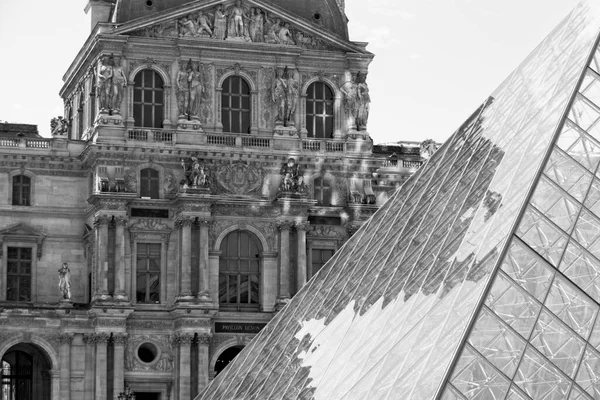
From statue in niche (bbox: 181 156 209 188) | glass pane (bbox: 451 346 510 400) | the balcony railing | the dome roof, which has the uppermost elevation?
the dome roof

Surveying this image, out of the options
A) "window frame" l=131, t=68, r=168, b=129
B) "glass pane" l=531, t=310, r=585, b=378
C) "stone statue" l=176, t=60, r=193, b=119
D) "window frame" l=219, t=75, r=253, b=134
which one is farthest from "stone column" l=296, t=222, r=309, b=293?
"glass pane" l=531, t=310, r=585, b=378

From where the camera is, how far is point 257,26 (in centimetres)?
7444

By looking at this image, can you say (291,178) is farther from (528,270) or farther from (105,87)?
(528,270)

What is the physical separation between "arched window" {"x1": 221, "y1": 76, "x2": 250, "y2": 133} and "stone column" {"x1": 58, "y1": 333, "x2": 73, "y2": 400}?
1080 centimetres

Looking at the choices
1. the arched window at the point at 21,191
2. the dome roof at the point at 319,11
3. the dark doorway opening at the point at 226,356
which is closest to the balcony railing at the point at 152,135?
the arched window at the point at 21,191

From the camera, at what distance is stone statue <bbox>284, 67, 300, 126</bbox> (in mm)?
74375

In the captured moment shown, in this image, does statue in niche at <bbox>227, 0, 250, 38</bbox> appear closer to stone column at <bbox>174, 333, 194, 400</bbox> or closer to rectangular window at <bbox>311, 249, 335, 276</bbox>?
rectangular window at <bbox>311, 249, 335, 276</bbox>

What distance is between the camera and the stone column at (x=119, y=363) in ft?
230

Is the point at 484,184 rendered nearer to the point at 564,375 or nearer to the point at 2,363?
the point at 564,375

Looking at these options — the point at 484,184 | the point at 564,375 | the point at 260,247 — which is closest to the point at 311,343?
the point at 484,184

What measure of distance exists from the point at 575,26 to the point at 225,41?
33.0 m

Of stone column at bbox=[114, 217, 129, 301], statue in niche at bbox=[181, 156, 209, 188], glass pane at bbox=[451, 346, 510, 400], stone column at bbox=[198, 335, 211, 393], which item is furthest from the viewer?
statue in niche at bbox=[181, 156, 209, 188]

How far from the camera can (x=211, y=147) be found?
72.9 metres

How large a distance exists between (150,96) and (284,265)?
28.4 ft
